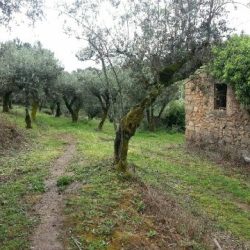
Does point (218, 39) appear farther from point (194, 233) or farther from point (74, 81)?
point (74, 81)

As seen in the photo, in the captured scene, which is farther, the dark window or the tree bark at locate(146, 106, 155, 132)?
the tree bark at locate(146, 106, 155, 132)

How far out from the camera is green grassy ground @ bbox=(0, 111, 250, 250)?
30.2ft

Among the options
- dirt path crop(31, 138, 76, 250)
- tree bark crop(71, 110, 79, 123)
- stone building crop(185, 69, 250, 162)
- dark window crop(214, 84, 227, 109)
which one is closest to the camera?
dirt path crop(31, 138, 76, 250)

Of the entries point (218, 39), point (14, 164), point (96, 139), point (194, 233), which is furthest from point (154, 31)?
point (96, 139)

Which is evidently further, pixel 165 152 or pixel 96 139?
pixel 96 139

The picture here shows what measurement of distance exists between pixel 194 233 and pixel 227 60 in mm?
11679

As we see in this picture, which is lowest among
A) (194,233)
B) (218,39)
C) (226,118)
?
(194,233)

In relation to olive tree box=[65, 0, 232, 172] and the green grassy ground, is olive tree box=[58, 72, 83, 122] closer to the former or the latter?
the green grassy ground

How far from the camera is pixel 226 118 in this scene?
2181 centimetres

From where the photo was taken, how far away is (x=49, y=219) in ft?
32.3

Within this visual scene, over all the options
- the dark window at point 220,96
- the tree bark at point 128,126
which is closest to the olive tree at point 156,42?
the tree bark at point 128,126

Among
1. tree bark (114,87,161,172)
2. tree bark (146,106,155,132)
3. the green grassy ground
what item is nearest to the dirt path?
the green grassy ground

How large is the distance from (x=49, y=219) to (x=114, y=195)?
220 centimetres

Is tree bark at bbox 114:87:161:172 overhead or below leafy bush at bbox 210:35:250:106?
below
